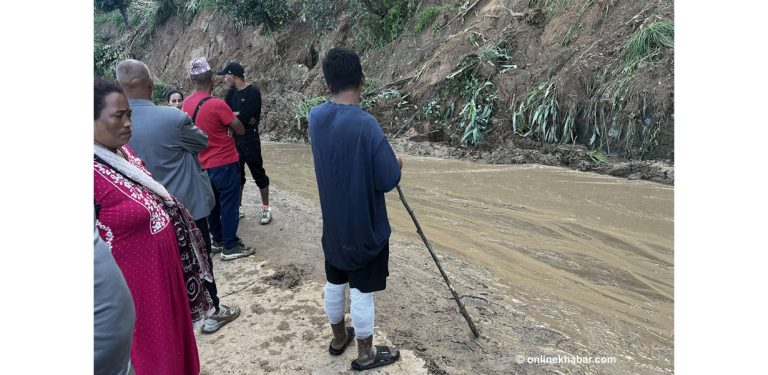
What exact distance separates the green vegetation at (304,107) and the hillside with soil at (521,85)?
0.17ft

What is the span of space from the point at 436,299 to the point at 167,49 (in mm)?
22735

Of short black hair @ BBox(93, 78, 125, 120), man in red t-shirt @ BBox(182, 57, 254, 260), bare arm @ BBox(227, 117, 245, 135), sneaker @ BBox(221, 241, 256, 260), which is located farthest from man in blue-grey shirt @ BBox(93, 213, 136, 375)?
sneaker @ BBox(221, 241, 256, 260)

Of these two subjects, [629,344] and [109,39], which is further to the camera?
[109,39]

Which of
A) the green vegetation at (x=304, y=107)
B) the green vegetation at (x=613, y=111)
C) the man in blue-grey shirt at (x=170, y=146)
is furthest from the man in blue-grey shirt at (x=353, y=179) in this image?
the green vegetation at (x=304, y=107)

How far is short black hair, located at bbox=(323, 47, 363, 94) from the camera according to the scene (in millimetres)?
2031

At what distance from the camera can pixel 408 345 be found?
248 cm

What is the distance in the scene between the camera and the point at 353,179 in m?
2.02

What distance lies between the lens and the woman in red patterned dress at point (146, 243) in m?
1.53

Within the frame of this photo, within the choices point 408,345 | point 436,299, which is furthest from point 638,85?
point 408,345

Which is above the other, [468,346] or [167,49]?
[167,49]

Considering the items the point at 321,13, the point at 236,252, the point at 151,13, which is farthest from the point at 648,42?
the point at 151,13

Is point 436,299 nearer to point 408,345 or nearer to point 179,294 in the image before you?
point 408,345

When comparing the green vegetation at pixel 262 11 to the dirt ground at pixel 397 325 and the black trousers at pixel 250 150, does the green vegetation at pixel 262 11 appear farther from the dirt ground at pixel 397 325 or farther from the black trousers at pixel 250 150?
the dirt ground at pixel 397 325

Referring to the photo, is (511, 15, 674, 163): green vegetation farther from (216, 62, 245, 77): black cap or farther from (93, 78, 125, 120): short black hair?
(93, 78, 125, 120): short black hair
